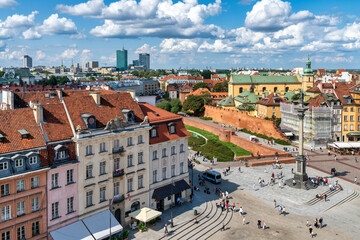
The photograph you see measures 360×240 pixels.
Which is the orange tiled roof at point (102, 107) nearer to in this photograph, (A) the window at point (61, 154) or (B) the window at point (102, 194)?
(A) the window at point (61, 154)

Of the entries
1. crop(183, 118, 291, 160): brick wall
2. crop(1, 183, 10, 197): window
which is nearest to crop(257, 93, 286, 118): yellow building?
crop(183, 118, 291, 160): brick wall

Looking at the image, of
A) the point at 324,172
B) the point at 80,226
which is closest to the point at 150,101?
the point at 80,226

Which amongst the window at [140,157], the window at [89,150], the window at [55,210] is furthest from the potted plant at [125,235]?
the window at [89,150]

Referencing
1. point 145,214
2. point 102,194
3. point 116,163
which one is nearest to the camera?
point 102,194

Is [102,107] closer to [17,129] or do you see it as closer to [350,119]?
[17,129]

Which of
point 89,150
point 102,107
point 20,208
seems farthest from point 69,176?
point 102,107

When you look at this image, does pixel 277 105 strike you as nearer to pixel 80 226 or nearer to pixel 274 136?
pixel 274 136
